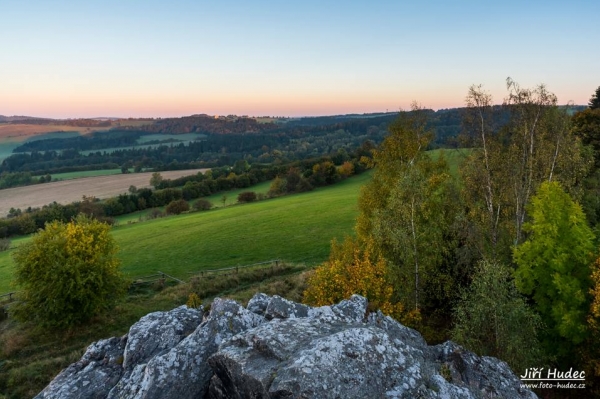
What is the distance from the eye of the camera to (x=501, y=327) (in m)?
16.9

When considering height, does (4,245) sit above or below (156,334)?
below

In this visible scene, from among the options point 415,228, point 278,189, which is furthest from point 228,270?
point 278,189

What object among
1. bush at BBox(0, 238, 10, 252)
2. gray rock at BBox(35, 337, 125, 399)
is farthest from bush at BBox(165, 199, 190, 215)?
gray rock at BBox(35, 337, 125, 399)

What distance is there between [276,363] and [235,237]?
161 feet

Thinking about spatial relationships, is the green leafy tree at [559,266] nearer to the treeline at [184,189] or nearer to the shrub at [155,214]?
the treeline at [184,189]

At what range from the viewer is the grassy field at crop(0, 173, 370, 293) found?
156ft

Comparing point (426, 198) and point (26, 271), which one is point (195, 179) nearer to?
point (26, 271)

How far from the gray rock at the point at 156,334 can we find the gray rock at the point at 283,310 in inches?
101

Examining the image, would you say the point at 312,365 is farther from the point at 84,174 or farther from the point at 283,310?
the point at 84,174

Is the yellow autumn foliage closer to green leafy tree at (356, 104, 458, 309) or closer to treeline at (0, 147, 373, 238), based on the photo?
green leafy tree at (356, 104, 458, 309)

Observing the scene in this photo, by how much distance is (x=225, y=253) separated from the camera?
50.5 metres

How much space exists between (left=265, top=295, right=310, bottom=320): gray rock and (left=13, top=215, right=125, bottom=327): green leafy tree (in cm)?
2218

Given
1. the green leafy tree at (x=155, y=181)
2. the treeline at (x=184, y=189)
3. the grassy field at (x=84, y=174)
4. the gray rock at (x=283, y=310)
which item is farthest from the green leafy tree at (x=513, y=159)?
the grassy field at (x=84, y=174)

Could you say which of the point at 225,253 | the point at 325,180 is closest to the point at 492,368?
the point at 225,253
